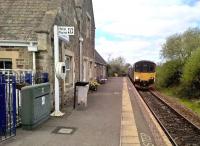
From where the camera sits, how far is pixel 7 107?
8.45 m

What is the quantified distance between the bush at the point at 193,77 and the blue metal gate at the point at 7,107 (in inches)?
718

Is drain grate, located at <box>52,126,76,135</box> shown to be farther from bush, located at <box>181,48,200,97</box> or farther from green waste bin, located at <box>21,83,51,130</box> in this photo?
bush, located at <box>181,48,200,97</box>

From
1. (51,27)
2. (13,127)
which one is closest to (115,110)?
(51,27)

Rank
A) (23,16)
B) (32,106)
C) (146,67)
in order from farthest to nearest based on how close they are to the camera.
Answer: (146,67)
(23,16)
(32,106)

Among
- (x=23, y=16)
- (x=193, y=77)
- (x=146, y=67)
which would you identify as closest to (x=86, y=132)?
(x=23, y=16)

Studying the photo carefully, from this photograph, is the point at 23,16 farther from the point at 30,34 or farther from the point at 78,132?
the point at 78,132

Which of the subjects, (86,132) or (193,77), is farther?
(193,77)

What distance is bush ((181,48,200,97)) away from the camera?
24.7 meters

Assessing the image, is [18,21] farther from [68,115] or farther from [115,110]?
[115,110]

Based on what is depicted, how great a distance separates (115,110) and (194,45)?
27187 millimetres

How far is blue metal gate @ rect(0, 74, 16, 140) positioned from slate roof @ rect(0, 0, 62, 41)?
4036 mm

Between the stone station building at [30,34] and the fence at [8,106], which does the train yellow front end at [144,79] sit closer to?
the stone station building at [30,34]

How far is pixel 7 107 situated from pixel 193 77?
61.6 feet

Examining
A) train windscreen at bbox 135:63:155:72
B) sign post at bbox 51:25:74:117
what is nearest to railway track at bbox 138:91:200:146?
sign post at bbox 51:25:74:117
